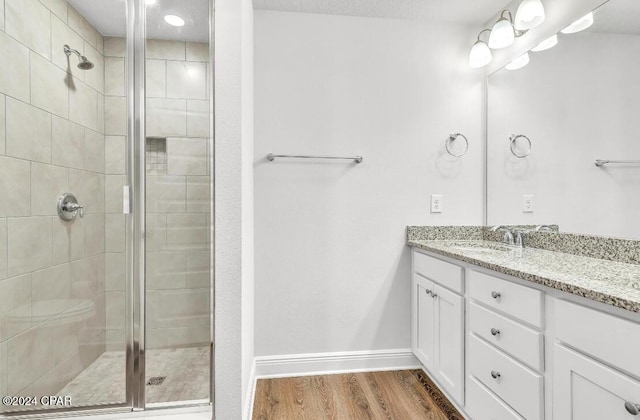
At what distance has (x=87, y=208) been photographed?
5.04 ft

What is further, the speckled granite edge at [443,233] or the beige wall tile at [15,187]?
the speckled granite edge at [443,233]

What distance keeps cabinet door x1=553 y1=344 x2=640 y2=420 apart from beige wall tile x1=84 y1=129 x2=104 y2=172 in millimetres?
1898

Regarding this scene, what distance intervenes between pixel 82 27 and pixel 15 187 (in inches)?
29.6

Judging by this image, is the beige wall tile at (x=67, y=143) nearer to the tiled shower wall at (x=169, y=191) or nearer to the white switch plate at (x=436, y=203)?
the tiled shower wall at (x=169, y=191)

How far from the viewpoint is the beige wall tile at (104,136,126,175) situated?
1511mm

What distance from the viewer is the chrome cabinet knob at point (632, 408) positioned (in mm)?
814

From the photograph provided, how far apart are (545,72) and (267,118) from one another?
1556mm

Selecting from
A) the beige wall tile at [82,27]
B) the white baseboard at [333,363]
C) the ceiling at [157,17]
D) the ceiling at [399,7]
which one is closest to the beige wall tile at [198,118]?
the ceiling at [157,17]

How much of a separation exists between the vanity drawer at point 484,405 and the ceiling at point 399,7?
6.77 ft

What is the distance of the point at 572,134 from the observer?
1.65 m

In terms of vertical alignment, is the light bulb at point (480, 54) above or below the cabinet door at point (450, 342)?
above

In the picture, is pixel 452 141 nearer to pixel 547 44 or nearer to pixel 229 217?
pixel 547 44

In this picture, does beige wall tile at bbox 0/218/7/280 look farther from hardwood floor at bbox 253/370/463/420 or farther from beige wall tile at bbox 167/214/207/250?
hardwood floor at bbox 253/370/463/420

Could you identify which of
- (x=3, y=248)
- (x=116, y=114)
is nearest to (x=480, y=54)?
(x=116, y=114)
